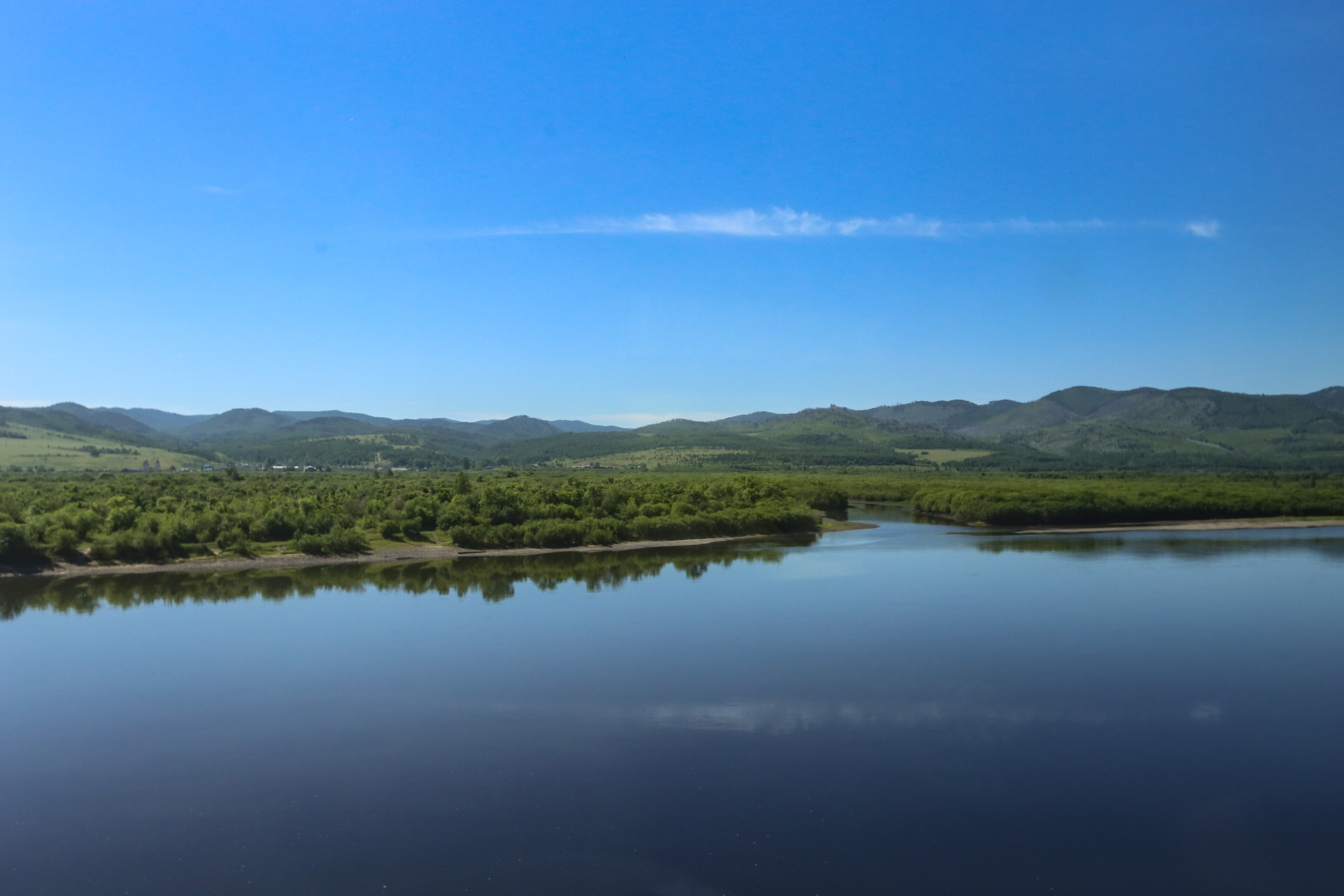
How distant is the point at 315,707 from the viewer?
21.9m

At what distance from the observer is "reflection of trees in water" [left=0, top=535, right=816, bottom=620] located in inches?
1441

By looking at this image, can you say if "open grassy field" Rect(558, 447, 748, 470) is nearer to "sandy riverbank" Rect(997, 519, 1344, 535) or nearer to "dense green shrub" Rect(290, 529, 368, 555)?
"sandy riverbank" Rect(997, 519, 1344, 535)

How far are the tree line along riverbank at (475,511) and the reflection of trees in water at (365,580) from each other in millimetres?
2833

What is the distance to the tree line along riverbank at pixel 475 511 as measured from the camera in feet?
149

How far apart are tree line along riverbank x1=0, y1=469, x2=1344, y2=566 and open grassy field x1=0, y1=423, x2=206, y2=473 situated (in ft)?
260

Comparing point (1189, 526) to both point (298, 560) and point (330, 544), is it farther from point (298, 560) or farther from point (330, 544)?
point (298, 560)

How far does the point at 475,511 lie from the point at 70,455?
144615 millimetres

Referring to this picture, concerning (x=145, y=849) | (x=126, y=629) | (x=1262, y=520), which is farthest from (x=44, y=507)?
(x=1262, y=520)

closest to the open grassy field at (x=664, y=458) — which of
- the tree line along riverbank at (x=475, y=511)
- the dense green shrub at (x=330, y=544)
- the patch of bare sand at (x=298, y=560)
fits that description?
the tree line along riverbank at (x=475, y=511)

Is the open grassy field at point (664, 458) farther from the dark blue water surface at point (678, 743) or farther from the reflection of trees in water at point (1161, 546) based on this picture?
the dark blue water surface at point (678, 743)

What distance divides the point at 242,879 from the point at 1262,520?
71.7 m

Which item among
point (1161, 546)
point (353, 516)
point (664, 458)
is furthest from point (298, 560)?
point (664, 458)

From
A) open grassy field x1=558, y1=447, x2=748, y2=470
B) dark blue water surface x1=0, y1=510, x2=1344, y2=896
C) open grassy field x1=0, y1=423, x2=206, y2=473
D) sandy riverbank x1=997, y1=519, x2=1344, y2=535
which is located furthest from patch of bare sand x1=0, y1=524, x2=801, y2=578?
open grassy field x1=0, y1=423, x2=206, y2=473

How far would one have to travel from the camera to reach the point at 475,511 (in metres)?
52.5
